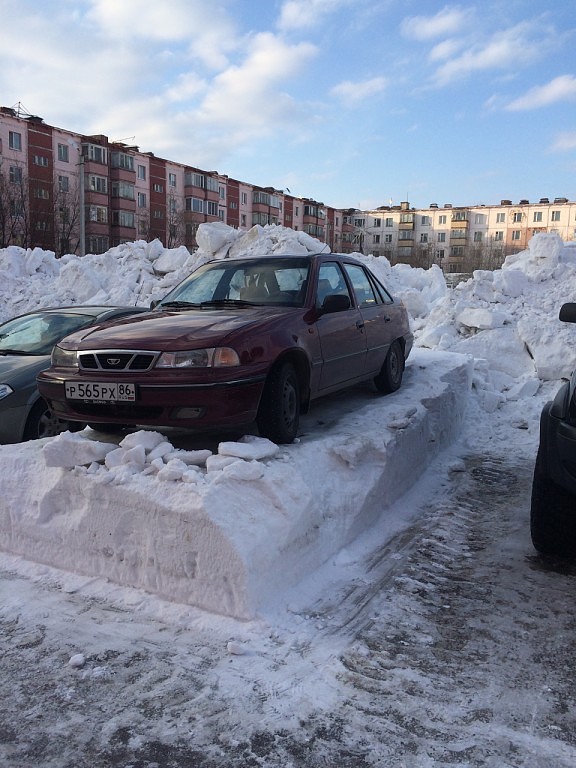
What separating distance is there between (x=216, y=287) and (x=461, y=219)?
287ft

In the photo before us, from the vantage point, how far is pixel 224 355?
3.92 meters

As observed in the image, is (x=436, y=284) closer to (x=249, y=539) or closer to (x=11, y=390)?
(x=11, y=390)

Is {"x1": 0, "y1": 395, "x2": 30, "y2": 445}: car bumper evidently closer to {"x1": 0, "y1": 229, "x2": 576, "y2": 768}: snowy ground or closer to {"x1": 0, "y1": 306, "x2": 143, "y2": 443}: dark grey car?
{"x1": 0, "y1": 306, "x2": 143, "y2": 443}: dark grey car

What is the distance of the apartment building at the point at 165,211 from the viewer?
4403 centimetres

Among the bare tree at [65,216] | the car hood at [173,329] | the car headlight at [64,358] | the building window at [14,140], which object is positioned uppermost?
the building window at [14,140]

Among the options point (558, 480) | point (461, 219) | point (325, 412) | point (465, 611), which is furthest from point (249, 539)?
point (461, 219)

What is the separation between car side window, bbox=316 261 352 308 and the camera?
5.22m

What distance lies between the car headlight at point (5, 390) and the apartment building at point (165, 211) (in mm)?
23294

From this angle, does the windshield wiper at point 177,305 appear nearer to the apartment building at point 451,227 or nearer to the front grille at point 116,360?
the front grille at point 116,360

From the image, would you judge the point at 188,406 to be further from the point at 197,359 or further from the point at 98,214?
the point at 98,214

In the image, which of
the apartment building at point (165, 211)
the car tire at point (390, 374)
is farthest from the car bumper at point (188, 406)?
the apartment building at point (165, 211)

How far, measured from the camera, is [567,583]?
3.62 metres

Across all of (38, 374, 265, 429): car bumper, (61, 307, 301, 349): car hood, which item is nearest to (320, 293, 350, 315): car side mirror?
(61, 307, 301, 349): car hood

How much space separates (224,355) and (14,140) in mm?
48069
